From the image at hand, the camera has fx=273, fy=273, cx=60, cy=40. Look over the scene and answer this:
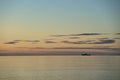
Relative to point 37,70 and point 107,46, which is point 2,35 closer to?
point 37,70

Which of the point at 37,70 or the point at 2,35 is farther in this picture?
the point at 37,70

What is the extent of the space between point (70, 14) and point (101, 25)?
0.59 m

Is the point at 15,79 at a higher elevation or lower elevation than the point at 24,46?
lower

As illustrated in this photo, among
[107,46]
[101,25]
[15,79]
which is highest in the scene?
[101,25]

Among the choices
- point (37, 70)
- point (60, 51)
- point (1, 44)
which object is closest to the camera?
point (1, 44)

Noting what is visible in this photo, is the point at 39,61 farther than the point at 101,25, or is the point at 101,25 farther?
the point at 39,61

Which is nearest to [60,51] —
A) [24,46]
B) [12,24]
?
[24,46]

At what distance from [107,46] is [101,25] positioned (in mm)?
388

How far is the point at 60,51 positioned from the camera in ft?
16.8

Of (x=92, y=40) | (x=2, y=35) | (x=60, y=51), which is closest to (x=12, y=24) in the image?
(x=2, y=35)

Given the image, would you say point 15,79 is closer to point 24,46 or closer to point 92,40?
point 24,46

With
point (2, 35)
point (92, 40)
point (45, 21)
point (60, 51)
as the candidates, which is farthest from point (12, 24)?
point (92, 40)

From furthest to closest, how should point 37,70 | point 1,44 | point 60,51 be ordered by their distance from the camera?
point 37,70
point 60,51
point 1,44

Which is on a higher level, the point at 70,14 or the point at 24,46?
the point at 70,14
